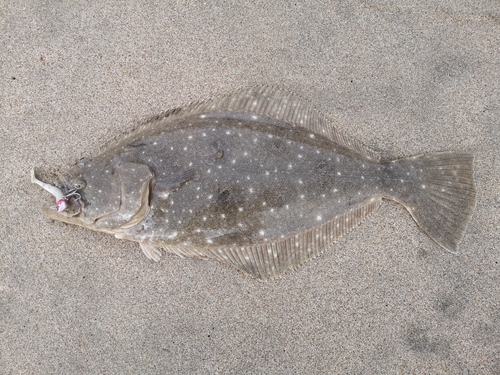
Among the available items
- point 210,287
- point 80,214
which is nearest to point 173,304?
point 210,287

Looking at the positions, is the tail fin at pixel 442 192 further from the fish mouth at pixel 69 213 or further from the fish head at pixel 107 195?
the fish mouth at pixel 69 213

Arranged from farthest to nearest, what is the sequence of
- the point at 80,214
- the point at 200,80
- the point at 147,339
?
the point at 200,80 → the point at 147,339 → the point at 80,214

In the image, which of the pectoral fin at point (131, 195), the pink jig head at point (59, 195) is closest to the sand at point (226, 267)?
the pink jig head at point (59, 195)

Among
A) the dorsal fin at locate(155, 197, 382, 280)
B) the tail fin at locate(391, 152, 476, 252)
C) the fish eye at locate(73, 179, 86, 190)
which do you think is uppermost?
the fish eye at locate(73, 179, 86, 190)

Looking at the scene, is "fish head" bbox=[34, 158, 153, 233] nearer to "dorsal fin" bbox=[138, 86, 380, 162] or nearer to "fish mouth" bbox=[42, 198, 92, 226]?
"fish mouth" bbox=[42, 198, 92, 226]

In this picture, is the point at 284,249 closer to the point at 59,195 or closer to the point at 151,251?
the point at 151,251

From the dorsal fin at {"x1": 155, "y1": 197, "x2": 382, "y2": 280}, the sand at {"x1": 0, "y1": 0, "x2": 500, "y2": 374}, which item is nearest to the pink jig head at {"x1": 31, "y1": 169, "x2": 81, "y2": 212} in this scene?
the sand at {"x1": 0, "y1": 0, "x2": 500, "y2": 374}

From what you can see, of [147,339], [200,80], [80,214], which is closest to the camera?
[80,214]

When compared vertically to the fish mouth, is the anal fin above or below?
below

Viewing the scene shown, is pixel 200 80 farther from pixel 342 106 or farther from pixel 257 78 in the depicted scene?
pixel 342 106
